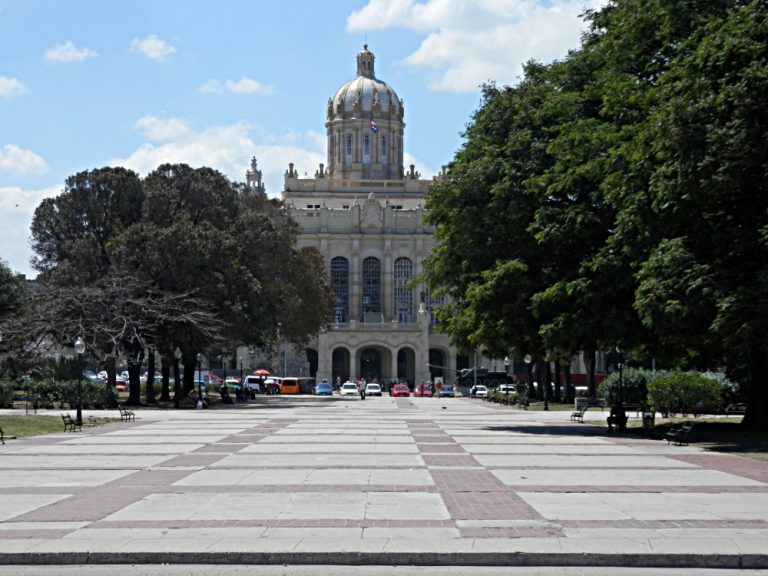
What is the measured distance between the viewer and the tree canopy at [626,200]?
2361cm

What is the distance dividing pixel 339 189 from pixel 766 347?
366ft

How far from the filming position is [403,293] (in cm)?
12650

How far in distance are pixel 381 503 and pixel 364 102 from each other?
125m

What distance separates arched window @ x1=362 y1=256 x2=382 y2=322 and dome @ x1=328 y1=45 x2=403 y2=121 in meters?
20.2

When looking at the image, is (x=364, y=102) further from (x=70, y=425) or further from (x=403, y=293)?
(x=70, y=425)

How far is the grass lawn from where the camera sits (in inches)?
1244

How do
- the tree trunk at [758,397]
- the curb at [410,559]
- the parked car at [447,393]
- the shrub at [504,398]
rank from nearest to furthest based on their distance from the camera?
the curb at [410,559] < the tree trunk at [758,397] < the shrub at [504,398] < the parked car at [447,393]

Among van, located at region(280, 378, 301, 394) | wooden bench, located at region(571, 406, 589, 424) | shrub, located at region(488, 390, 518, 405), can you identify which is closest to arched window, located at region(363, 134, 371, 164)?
van, located at region(280, 378, 301, 394)

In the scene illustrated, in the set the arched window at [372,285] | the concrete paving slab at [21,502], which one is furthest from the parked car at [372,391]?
the concrete paving slab at [21,502]

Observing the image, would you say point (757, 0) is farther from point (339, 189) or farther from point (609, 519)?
point (339, 189)

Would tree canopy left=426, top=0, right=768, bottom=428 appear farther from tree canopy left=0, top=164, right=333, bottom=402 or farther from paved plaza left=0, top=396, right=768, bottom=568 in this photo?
tree canopy left=0, top=164, right=333, bottom=402

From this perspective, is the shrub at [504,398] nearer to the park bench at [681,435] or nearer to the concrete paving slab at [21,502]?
the park bench at [681,435]

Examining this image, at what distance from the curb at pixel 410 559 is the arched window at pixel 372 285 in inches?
4529

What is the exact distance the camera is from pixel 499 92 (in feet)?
126
